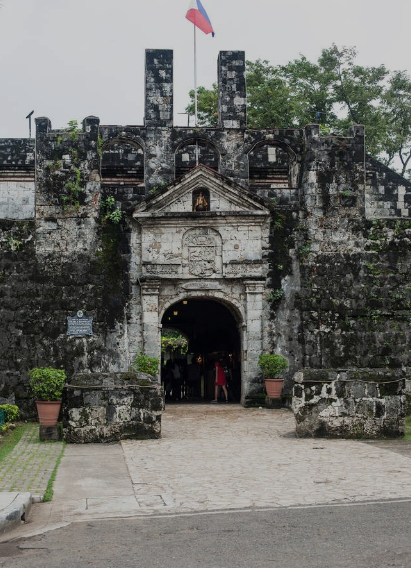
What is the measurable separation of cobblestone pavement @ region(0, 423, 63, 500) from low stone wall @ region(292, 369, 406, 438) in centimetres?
394

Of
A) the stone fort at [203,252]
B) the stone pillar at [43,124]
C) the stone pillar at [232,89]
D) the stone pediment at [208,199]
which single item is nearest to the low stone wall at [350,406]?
the stone fort at [203,252]

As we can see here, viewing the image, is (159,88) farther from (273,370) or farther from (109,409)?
(109,409)

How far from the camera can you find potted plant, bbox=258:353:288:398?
54.0 ft

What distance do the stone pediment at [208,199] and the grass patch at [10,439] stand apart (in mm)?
5366

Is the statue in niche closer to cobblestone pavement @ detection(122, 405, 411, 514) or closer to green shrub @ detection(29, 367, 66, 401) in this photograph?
cobblestone pavement @ detection(122, 405, 411, 514)

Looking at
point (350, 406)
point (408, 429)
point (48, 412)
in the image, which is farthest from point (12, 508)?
point (408, 429)

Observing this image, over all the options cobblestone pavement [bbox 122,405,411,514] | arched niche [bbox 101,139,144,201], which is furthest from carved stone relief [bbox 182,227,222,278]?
cobblestone pavement [bbox 122,405,411,514]

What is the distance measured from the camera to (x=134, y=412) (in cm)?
1170

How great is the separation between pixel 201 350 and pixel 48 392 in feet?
39.0

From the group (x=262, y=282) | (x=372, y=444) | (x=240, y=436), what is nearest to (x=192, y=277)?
(x=262, y=282)

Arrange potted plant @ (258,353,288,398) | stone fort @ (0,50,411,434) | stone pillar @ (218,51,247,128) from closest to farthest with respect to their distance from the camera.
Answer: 1. potted plant @ (258,353,288,398)
2. stone fort @ (0,50,411,434)
3. stone pillar @ (218,51,247,128)

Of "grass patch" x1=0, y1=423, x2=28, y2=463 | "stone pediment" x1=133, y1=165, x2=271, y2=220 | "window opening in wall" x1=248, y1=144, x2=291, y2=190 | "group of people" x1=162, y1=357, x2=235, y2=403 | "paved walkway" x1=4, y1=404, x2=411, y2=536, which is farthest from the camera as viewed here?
"group of people" x1=162, y1=357, x2=235, y2=403

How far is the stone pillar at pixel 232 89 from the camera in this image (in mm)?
17625

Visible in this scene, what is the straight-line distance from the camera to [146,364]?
52.5 ft
